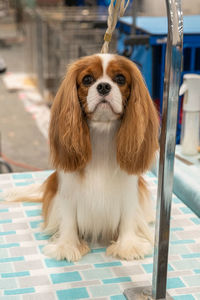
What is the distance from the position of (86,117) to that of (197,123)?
0.80m

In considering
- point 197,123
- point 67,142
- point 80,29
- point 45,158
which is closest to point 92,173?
point 67,142

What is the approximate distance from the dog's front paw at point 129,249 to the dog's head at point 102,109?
0.23 metres

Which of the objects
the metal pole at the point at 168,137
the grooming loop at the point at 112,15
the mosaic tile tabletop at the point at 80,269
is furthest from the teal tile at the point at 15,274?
the grooming loop at the point at 112,15

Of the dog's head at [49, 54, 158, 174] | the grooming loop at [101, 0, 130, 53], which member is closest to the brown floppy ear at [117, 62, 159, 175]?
the dog's head at [49, 54, 158, 174]

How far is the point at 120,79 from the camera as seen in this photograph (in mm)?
1093

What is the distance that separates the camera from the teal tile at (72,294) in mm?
1030

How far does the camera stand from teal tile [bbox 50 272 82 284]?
1.09 m

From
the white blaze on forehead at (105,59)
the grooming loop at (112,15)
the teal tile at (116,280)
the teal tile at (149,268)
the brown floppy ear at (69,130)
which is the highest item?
the grooming loop at (112,15)

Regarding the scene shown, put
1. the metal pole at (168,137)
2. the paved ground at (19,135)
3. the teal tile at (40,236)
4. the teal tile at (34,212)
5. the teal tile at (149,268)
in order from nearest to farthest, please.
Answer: the metal pole at (168,137)
the teal tile at (149,268)
the teal tile at (40,236)
the teal tile at (34,212)
the paved ground at (19,135)

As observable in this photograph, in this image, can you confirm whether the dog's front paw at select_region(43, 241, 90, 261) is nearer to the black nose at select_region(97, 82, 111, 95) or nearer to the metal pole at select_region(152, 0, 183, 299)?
the metal pole at select_region(152, 0, 183, 299)

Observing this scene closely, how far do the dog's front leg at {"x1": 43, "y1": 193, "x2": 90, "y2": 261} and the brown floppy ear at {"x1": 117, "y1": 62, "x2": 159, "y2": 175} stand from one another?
200 mm

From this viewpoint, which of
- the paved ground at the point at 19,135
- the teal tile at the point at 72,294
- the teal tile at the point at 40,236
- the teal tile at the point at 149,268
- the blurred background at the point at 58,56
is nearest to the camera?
the teal tile at the point at 72,294

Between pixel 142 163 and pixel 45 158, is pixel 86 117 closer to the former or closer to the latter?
pixel 142 163

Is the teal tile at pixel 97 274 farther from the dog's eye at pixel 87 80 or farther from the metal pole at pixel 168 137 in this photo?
the dog's eye at pixel 87 80
